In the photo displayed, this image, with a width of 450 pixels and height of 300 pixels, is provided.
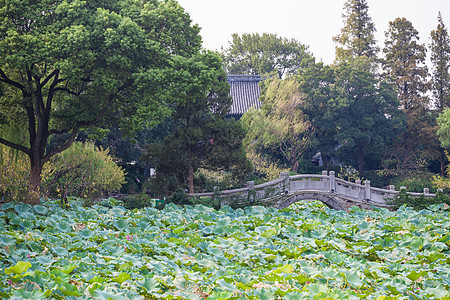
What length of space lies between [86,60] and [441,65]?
19573 mm

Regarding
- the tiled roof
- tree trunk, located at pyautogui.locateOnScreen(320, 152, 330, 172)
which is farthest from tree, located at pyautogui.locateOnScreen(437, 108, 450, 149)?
the tiled roof

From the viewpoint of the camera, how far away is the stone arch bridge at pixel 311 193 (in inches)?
569

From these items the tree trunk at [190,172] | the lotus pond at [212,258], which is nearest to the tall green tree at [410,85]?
the tree trunk at [190,172]

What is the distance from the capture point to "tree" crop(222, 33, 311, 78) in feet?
111

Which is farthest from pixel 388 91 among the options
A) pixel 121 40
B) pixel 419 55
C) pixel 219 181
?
pixel 121 40

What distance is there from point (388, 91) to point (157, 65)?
48.3 ft

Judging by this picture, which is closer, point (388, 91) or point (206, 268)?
point (206, 268)

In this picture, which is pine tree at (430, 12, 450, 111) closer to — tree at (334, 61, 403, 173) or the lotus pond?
tree at (334, 61, 403, 173)

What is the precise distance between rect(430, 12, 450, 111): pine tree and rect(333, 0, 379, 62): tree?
119 inches

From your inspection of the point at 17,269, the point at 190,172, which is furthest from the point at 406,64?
the point at 17,269

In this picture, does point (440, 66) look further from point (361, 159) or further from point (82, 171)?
point (82, 171)

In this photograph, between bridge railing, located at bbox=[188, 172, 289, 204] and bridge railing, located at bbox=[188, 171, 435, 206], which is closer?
bridge railing, located at bbox=[188, 172, 289, 204]

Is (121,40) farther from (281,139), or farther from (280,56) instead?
(280,56)

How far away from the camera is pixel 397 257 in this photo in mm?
5551
